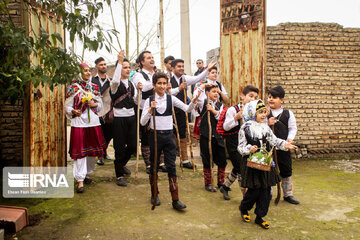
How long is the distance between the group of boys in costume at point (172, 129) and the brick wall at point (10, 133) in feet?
5.40

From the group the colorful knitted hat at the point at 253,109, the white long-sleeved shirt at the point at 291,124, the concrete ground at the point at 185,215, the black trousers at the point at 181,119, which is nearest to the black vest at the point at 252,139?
the colorful knitted hat at the point at 253,109

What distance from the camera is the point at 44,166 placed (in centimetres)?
479

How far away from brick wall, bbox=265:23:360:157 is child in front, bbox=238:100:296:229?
4048mm

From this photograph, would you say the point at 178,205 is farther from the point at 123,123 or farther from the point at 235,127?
the point at 123,123

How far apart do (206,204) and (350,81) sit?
222 inches

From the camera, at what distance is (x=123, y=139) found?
16.4 ft

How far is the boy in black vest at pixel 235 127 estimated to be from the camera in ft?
13.4

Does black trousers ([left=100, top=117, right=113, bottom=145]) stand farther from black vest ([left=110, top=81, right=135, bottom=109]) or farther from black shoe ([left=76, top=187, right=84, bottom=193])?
black shoe ([left=76, top=187, right=84, bottom=193])

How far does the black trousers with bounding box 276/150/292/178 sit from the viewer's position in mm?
4262

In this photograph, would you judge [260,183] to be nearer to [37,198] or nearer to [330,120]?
[37,198]

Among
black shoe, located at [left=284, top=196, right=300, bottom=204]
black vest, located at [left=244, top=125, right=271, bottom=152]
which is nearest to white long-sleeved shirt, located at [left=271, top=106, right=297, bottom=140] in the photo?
black vest, located at [left=244, top=125, right=271, bottom=152]

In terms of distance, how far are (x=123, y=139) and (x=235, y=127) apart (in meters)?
1.89

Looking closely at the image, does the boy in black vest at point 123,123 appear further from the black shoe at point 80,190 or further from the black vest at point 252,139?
the black vest at point 252,139

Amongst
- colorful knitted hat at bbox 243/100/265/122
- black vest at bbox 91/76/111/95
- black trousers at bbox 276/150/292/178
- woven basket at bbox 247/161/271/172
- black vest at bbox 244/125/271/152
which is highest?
black vest at bbox 91/76/111/95
